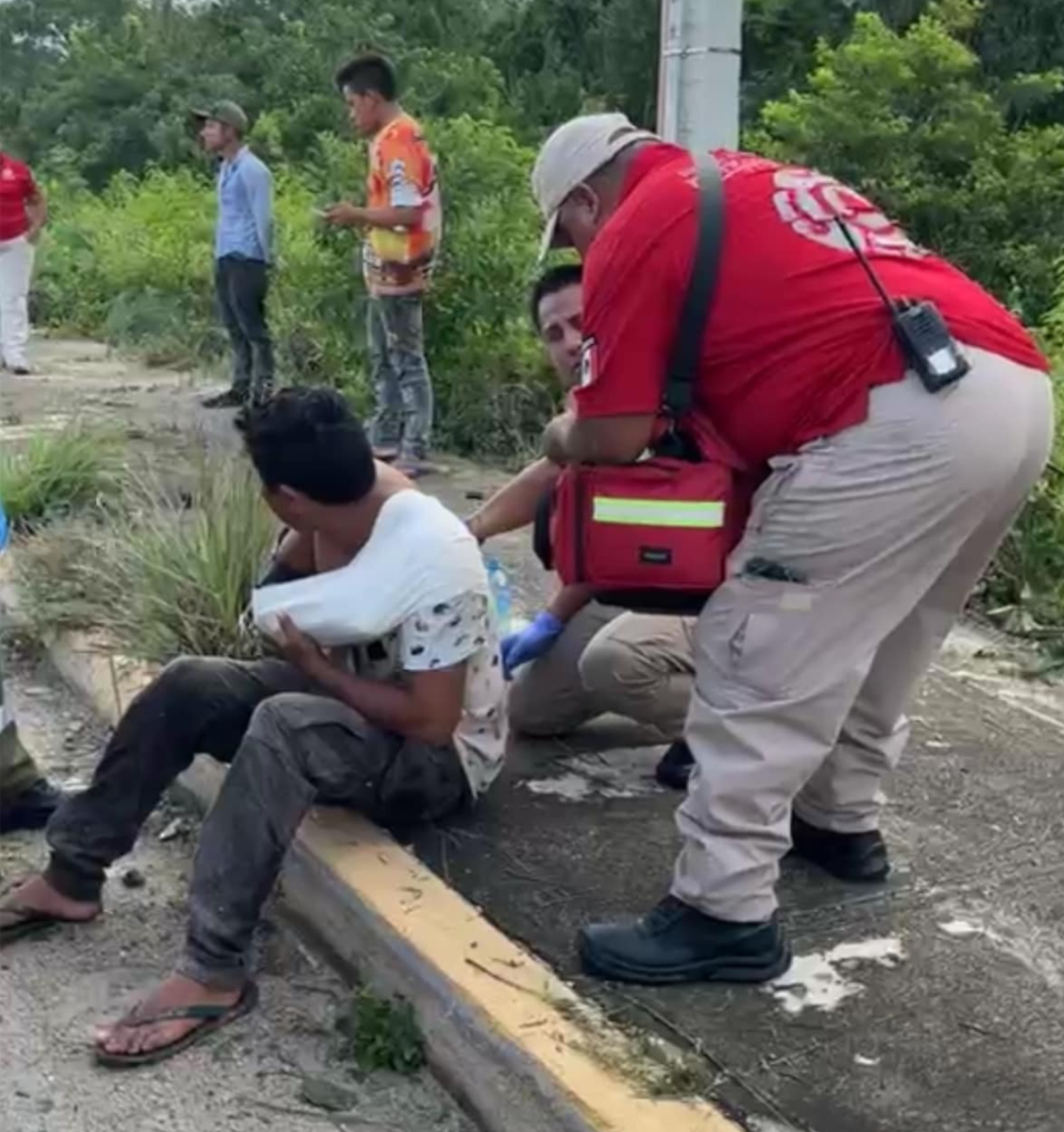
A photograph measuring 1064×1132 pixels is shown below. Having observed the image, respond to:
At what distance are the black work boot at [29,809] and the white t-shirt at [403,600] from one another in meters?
1.03

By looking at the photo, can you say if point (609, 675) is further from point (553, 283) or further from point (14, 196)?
point (14, 196)

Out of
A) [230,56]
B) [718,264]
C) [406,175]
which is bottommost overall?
[230,56]

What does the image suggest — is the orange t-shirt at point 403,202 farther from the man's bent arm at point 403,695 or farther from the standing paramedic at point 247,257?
the man's bent arm at point 403,695

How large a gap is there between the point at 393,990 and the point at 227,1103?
1.29 ft

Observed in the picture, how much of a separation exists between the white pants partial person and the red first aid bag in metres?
9.83

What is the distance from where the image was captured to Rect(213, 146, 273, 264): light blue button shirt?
10.0 metres

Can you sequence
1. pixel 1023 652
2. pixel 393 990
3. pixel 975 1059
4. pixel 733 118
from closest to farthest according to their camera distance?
1. pixel 975 1059
2. pixel 393 990
3. pixel 733 118
4. pixel 1023 652

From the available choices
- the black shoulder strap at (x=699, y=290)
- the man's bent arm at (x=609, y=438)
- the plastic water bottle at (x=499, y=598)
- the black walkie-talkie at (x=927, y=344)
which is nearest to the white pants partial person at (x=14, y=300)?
the plastic water bottle at (x=499, y=598)

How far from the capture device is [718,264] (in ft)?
10.6

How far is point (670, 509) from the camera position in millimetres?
3326

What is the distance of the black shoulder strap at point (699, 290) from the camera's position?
127 inches

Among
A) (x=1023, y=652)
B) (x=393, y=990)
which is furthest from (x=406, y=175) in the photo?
(x=393, y=990)

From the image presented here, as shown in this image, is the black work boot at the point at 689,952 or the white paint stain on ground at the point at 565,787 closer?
the black work boot at the point at 689,952

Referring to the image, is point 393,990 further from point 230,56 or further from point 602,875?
point 230,56
